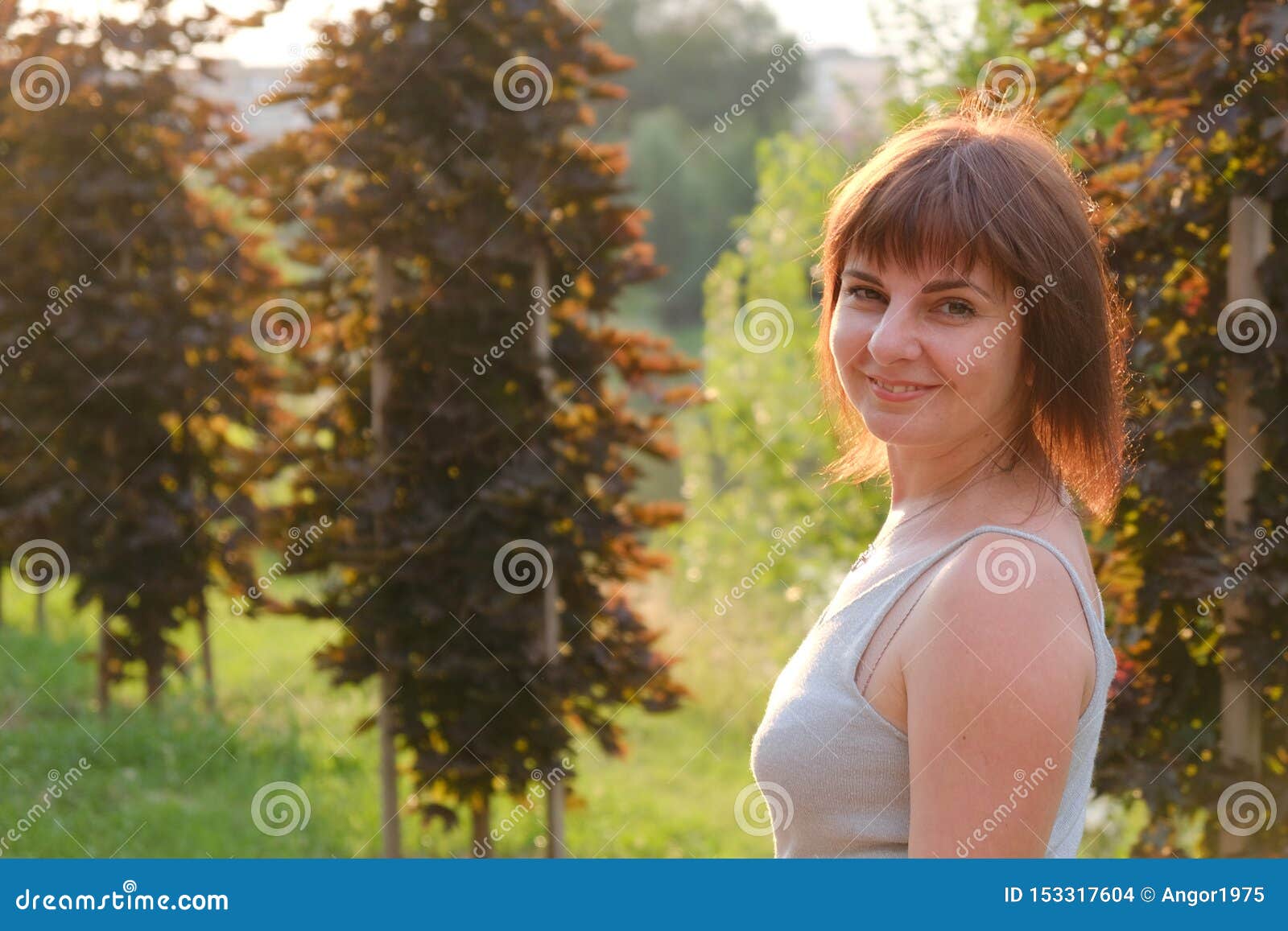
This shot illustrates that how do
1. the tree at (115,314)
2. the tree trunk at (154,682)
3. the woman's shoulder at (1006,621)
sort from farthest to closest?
the tree trunk at (154,682) < the tree at (115,314) < the woman's shoulder at (1006,621)

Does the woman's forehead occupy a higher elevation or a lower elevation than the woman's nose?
higher

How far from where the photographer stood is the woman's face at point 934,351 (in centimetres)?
134

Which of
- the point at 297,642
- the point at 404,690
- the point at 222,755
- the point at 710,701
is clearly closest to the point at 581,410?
the point at 404,690

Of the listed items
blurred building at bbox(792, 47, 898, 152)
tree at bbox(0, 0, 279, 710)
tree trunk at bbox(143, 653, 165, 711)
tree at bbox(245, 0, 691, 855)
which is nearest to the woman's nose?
tree at bbox(245, 0, 691, 855)

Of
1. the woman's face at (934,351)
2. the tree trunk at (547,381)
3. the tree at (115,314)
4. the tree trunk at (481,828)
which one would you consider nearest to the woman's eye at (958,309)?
the woman's face at (934,351)

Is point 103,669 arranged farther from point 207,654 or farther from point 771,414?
point 771,414

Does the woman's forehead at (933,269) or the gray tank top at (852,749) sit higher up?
the woman's forehead at (933,269)

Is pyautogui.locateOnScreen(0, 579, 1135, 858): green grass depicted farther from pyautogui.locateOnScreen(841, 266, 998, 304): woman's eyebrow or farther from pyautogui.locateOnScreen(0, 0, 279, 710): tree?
pyautogui.locateOnScreen(841, 266, 998, 304): woman's eyebrow

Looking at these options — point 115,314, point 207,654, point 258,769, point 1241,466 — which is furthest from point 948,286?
point 207,654

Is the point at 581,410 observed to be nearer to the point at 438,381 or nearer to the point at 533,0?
the point at 438,381

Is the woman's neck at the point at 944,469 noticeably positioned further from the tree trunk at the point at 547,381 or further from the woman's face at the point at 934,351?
the tree trunk at the point at 547,381

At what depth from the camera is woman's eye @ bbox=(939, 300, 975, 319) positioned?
1350 mm

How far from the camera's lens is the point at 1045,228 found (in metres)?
1.32

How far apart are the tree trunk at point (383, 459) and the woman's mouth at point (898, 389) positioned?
2.72 metres
